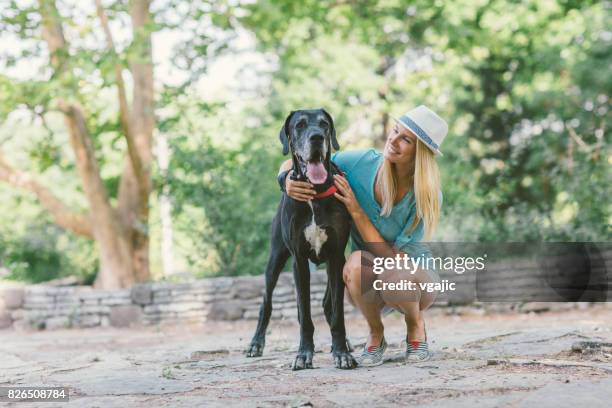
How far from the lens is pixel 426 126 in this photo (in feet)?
12.5

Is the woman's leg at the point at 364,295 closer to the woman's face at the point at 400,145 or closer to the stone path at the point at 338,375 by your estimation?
the stone path at the point at 338,375

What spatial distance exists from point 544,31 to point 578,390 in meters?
10.4

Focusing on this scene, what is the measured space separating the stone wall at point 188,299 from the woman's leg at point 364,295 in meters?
3.97

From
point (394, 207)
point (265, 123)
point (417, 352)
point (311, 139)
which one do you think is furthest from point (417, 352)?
point (265, 123)

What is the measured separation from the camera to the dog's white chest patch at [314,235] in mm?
3818

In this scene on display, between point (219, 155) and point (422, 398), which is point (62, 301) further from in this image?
point (422, 398)

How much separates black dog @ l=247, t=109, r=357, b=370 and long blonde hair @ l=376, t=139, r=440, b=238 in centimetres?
26

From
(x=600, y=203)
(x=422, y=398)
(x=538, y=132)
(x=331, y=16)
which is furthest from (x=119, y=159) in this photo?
(x=422, y=398)

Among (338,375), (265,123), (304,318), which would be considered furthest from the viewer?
(265,123)

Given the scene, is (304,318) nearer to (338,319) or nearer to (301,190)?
(338,319)

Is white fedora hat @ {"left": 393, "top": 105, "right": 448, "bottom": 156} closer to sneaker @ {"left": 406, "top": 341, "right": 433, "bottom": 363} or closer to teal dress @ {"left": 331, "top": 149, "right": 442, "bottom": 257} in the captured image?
teal dress @ {"left": 331, "top": 149, "right": 442, "bottom": 257}

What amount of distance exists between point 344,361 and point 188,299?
492 cm

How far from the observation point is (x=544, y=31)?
39.6 ft

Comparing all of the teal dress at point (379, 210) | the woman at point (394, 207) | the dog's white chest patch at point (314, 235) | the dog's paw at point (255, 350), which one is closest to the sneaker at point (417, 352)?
the woman at point (394, 207)
